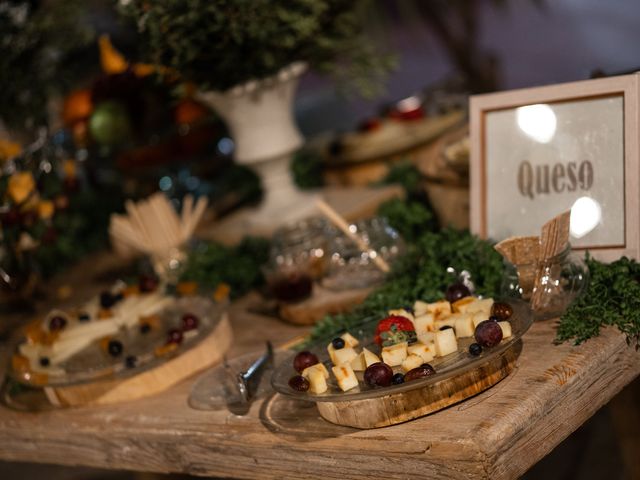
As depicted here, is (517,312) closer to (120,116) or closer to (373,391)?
(373,391)

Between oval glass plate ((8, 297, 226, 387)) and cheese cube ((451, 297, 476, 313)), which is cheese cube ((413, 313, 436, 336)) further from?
oval glass plate ((8, 297, 226, 387))

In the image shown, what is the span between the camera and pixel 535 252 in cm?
144

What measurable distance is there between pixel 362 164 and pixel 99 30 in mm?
1342

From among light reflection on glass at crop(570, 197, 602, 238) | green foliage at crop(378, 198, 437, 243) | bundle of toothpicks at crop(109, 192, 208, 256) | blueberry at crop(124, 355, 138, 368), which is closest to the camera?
light reflection on glass at crop(570, 197, 602, 238)

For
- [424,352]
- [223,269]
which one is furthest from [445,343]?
→ [223,269]

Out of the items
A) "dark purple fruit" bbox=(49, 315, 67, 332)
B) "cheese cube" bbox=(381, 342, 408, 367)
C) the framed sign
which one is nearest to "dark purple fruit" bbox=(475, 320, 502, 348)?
"cheese cube" bbox=(381, 342, 408, 367)

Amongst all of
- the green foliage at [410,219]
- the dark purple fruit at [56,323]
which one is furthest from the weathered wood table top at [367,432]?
the green foliage at [410,219]

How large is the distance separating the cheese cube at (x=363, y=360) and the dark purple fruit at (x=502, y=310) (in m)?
0.20

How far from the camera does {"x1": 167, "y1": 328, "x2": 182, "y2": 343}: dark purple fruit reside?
170 centimetres

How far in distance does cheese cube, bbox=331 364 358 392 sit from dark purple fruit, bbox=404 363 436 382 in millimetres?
81

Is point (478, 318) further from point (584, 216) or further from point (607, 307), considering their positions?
point (584, 216)

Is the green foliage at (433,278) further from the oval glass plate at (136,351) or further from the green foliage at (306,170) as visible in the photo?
the green foliage at (306,170)

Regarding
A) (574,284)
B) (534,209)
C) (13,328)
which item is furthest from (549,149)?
(13,328)

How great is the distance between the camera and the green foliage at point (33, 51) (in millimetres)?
2441
